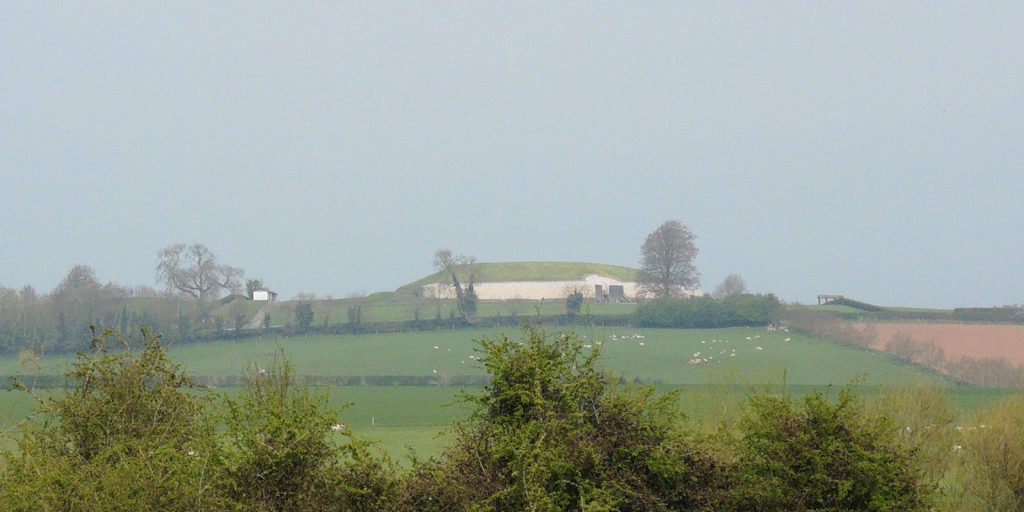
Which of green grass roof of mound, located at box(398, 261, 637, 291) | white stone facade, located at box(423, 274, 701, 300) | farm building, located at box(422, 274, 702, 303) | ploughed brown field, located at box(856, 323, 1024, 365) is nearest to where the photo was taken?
ploughed brown field, located at box(856, 323, 1024, 365)

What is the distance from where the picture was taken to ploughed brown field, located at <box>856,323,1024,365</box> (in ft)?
290

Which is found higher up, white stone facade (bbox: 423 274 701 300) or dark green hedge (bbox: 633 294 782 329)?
white stone facade (bbox: 423 274 701 300)

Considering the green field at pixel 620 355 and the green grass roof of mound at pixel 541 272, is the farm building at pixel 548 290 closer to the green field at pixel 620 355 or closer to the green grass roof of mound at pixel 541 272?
the green grass roof of mound at pixel 541 272

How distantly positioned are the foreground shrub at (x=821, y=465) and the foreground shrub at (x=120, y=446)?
20.3 ft

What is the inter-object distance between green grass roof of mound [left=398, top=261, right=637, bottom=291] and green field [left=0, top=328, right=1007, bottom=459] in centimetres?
4118

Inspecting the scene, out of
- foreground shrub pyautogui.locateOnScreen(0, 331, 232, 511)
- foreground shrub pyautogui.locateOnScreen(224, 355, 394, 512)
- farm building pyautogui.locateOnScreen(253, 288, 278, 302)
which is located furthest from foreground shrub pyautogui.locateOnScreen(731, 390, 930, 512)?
farm building pyautogui.locateOnScreen(253, 288, 278, 302)

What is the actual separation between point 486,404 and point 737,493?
3156 millimetres

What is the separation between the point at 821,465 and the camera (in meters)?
13.2

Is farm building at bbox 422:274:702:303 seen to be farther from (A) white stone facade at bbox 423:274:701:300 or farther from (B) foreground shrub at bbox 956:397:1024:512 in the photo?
(B) foreground shrub at bbox 956:397:1024:512

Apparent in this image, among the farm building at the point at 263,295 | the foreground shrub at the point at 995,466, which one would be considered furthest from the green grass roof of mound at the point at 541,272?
the foreground shrub at the point at 995,466

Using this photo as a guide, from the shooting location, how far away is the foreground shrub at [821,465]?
13117 mm

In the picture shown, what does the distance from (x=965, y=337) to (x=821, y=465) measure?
283 ft

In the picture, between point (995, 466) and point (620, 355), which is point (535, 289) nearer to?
point (620, 355)

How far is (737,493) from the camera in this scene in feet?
44.1
